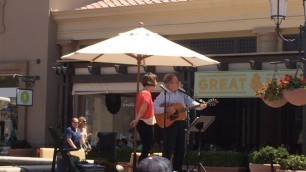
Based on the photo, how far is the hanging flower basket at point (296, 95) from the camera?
10.2 metres

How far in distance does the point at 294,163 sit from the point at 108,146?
11.4ft

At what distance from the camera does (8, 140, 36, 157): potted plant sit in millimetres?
21859

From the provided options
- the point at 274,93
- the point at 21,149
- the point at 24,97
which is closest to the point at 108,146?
the point at 274,93

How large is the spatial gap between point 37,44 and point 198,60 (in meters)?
12.8

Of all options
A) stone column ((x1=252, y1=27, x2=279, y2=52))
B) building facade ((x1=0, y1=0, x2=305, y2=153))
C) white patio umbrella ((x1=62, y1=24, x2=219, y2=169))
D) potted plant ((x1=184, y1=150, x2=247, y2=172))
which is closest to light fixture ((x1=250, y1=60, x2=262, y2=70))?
building facade ((x1=0, y1=0, x2=305, y2=153))

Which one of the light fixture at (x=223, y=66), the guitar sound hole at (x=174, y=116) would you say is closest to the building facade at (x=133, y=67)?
the light fixture at (x=223, y=66)

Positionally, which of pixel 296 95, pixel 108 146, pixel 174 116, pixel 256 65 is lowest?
pixel 108 146

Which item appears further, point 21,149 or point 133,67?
point 21,149

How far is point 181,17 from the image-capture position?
2081 cm

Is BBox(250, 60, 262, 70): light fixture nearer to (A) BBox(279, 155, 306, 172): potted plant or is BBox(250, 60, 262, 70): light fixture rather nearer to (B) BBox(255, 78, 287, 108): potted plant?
(A) BBox(279, 155, 306, 172): potted plant

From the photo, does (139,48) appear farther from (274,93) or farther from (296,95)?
(296,95)

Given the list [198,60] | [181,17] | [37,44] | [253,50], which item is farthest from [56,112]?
[198,60]

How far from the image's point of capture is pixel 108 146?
9508 millimetres

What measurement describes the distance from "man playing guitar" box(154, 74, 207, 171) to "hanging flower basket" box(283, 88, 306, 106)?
1279 mm
